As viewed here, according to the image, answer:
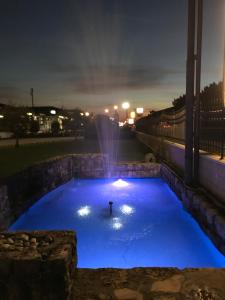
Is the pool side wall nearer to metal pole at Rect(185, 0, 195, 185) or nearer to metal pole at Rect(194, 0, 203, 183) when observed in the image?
metal pole at Rect(185, 0, 195, 185)

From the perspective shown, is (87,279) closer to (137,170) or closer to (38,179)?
(38,179)

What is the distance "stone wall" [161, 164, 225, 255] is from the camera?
225 inches

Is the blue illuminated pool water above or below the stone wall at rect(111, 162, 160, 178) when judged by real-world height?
below

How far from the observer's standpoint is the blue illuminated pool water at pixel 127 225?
22.8 ft

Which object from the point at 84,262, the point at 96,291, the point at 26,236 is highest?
the point at 26,236

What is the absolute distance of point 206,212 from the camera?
6477 mm

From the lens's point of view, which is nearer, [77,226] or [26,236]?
[26,236]

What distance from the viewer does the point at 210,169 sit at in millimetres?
7324

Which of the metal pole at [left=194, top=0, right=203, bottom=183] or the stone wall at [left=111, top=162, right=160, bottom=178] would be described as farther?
the stone wall at [left=111, top=162, right=160, bottom=178]

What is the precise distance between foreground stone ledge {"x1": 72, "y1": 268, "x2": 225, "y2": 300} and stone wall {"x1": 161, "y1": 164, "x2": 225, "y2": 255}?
2234mm

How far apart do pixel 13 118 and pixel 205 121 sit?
19.8 m

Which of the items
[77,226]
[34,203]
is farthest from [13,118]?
[77,226]

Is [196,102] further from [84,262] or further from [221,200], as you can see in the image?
[84,262]

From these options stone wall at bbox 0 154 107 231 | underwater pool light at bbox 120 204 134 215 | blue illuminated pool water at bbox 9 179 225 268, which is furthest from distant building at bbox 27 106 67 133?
underwater pool light at bbox 120 204 134 215
